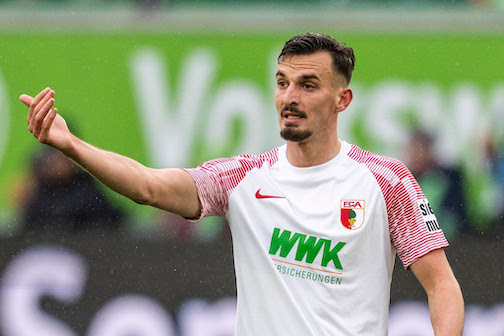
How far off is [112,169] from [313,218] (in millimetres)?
925

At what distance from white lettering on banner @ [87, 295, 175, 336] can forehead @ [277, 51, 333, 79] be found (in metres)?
2.80

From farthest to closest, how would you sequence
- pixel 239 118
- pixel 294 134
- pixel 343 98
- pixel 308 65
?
pixel 239 118
pixel 343 98
pixel 308 65
pixel 294 134

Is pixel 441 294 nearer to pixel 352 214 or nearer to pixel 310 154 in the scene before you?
pixel 352 214

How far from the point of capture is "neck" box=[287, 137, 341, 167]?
13.3ft

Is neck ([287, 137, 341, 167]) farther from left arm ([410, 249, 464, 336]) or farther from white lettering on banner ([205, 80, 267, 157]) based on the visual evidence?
white lettering on banner ([205, 80, 267, 157])

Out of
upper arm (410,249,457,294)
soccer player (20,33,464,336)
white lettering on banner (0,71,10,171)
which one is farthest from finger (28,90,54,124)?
white lettering on banner (0,71,10,171)

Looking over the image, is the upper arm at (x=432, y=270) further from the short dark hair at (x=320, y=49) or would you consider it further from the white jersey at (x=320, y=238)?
the short dark hair at (x=320, y=49)

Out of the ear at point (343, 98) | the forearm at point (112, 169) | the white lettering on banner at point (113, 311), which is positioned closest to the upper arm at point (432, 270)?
the ear at point (343, 98)

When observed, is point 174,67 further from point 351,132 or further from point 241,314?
point 241,314

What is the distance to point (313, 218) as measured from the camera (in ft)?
12.9

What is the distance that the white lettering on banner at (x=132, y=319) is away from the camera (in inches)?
251

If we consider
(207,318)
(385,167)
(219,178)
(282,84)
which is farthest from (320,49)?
(207,318)

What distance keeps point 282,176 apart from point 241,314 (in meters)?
0.64

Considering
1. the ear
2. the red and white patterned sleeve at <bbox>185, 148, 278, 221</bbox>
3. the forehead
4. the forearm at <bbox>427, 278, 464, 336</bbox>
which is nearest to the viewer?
the forearm at <bbox>427, 278, 464, 336</bbox>
